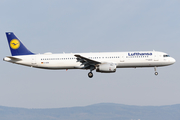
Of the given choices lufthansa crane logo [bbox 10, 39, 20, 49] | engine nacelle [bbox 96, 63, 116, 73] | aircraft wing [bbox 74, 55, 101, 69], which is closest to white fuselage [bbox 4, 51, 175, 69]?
aircraft wing [bbox 74, 55, 101, 69]

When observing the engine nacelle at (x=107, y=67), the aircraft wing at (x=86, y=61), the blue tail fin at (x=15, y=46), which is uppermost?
the blue tail fin at (x=15, y=46)

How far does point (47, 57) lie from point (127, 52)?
1484cm

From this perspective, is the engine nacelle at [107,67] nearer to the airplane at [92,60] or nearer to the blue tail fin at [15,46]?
the airplane at [92,60]

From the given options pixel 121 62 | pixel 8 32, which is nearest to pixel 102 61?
pixel 121 62

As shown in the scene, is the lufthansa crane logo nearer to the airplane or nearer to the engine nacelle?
the airplane

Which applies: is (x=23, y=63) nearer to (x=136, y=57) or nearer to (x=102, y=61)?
(x=102, y=61)

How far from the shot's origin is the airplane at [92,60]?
49250 millimetres

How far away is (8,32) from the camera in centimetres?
5459

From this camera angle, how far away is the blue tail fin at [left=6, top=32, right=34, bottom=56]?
53562 mm

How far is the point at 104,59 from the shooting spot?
50406mm

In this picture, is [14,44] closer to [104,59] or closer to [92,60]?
[92,60]

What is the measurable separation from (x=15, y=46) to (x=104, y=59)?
17.4m

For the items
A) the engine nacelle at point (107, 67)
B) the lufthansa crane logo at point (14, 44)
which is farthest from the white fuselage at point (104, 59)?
the lufthansa crane logo at point (14, 44)

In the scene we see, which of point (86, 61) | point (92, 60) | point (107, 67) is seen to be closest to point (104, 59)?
point (107, 67)
